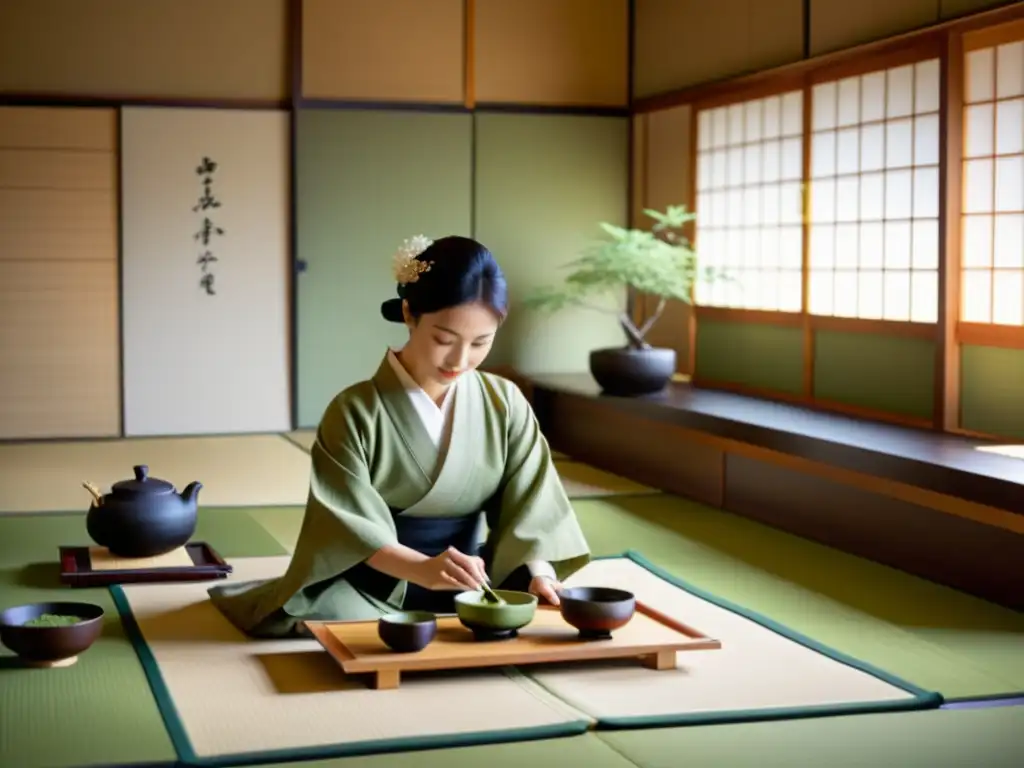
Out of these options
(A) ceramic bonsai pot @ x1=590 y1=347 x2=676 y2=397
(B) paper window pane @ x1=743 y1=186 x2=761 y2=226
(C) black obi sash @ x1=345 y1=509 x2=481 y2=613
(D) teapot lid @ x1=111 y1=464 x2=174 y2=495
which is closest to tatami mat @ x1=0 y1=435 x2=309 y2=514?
(D) teapot lid @ x1=111 y1=464 x2=174 y2=495

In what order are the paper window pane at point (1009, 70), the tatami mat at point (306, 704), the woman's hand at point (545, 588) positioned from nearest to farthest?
1. the tatami mat at point (306, 704)
2. the woman's hand at point (545, 588)
3. the paper window pane at point (1009, 70)

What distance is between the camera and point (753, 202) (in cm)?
747

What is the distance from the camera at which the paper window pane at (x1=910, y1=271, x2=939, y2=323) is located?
602 cm

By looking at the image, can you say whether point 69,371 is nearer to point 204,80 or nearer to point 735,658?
point 204,80

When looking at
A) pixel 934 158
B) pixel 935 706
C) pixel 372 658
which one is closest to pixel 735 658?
pixel 935 706

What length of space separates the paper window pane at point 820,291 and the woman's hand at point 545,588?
340cm

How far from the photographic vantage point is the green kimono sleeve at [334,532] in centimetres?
362

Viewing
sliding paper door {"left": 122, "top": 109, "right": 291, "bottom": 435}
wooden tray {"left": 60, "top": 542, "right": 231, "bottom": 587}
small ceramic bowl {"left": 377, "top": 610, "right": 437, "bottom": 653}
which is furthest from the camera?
sliding paper door {"left": 122, "top": 109, "right": 291, "bottom": 435}

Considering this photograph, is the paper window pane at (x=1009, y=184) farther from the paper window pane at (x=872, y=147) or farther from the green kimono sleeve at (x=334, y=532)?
the green kimono sleeve at (x=334, y=532)

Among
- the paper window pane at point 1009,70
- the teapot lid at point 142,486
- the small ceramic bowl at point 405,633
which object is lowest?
the small ceramic bowl at point 405,633

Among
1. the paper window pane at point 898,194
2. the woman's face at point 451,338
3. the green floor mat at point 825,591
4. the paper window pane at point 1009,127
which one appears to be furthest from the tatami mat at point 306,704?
the paper window pane at point 898,194

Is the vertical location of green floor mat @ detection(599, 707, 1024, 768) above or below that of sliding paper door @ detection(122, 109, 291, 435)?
below

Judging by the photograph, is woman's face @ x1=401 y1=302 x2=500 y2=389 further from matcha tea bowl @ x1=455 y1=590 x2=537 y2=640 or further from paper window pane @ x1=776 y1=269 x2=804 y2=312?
paper window pane @ x1=776 y1=269 x2=804 y2=312

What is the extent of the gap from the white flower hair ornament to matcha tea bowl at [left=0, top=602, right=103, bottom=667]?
1.08m
